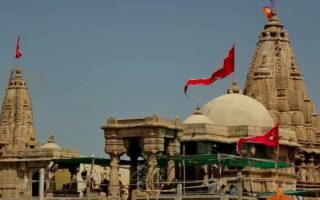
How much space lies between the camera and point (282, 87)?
217 ft

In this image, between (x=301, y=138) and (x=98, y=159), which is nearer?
(x=98, y=159)

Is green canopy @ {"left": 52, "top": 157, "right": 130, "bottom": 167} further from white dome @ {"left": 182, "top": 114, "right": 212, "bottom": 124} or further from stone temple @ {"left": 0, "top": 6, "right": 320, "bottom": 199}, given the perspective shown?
white dome @ {"left": 182, "top": 114, "right": 212, "bottom": 124}

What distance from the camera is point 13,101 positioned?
2958 inches

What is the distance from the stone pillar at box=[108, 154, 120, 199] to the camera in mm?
46812

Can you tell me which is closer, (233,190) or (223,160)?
(233,190)

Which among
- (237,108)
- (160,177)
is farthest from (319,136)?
(160,177)

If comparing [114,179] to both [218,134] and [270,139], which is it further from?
[270,139]

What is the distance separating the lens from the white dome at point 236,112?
54781mm

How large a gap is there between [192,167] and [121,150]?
7.00m

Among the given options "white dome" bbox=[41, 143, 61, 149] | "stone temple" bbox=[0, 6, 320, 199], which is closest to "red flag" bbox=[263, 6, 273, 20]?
"stone temple" bbox=[0, 6, 320, 199]

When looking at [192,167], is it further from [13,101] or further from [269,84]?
[13,101]

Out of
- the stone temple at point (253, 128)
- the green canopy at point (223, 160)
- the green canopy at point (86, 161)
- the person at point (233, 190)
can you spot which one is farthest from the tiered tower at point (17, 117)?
the person at point (233, 190)

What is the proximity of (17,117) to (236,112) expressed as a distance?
85.8ft

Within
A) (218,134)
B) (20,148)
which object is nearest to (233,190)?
(218,134)
